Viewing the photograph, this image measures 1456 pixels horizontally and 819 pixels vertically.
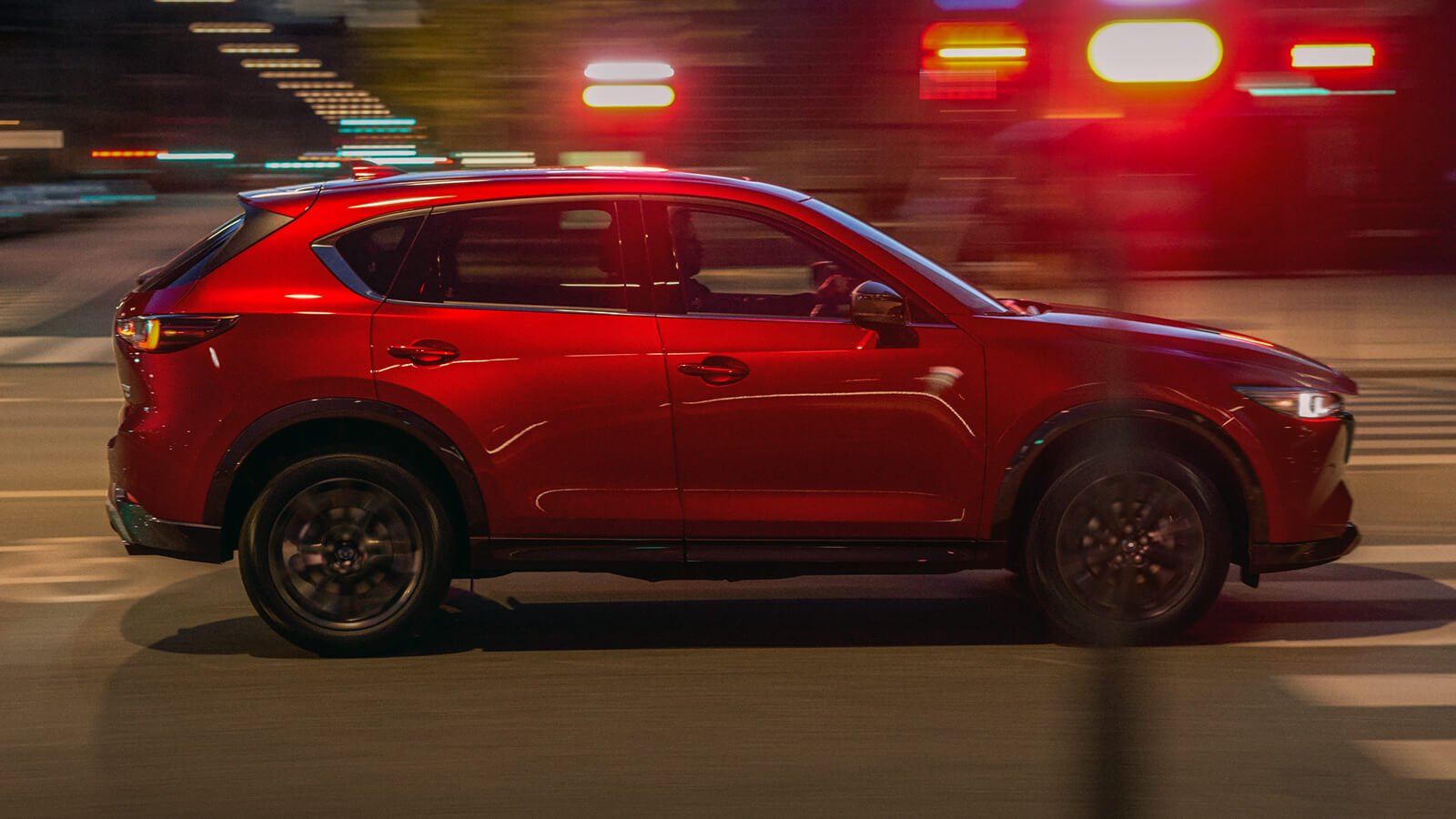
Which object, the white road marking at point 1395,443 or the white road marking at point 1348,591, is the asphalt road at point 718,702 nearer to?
the white road marking at point 1348,591

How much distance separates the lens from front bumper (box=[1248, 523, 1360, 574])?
6.05 metres

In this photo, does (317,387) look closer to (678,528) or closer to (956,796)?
(678,528)

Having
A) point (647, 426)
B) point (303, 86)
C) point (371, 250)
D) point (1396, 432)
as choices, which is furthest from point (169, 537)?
point (303, 86)

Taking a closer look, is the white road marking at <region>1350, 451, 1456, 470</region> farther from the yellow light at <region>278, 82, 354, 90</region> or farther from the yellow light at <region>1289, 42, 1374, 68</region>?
the yellow light at <region>278, 82, 354, 90</region>

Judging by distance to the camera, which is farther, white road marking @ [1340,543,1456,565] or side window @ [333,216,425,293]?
white road marking @ [1340,543,1456,565]

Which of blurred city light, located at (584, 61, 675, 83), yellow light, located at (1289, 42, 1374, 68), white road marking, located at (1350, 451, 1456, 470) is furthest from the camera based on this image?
yellow light, located at (1289, 42, 1374, 68)

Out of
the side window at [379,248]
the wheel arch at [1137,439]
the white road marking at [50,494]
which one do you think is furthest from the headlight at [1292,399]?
the white road marking at [50,494]

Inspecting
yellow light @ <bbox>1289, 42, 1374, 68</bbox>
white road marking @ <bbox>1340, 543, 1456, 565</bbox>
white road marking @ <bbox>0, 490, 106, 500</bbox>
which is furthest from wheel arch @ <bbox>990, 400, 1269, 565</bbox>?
yellow light @ <bbox>1289, 42, 1374, 68</bbox>

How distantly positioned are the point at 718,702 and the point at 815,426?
1.01 m

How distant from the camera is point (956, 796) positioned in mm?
4547

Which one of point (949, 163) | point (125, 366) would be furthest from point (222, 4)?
point (125, 366)

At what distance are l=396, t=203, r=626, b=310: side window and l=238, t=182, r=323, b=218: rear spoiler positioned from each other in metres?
0.46

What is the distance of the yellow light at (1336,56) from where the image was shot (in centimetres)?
2170

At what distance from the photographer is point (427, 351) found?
5.91 m
